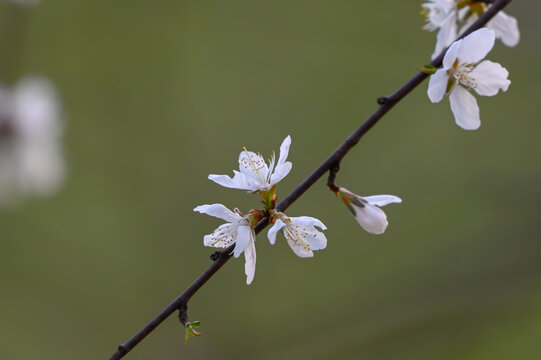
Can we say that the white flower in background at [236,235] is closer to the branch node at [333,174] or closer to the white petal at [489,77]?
the branch node at [333,174]

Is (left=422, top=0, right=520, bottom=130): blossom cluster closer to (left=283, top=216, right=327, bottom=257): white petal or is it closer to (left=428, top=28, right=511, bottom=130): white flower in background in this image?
(left=428, top=28, right=511, bottom=130): white flower in background

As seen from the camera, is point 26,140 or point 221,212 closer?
point 221,212

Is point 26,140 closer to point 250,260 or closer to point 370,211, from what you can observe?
point 250,260

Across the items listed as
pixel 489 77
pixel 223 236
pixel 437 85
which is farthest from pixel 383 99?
pixel 223 236

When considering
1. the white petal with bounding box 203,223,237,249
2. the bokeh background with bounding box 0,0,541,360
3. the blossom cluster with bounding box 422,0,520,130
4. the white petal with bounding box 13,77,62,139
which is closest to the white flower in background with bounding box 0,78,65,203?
the white petal with bounding box 13,77,62,139

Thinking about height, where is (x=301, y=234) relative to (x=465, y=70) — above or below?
below

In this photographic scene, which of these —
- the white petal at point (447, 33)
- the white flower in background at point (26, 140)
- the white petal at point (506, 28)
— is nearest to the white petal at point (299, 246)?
the white petal at point (447, 33)

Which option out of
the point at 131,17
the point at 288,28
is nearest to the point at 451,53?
the point at 288,28

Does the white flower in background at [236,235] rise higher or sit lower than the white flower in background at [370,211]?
lower
